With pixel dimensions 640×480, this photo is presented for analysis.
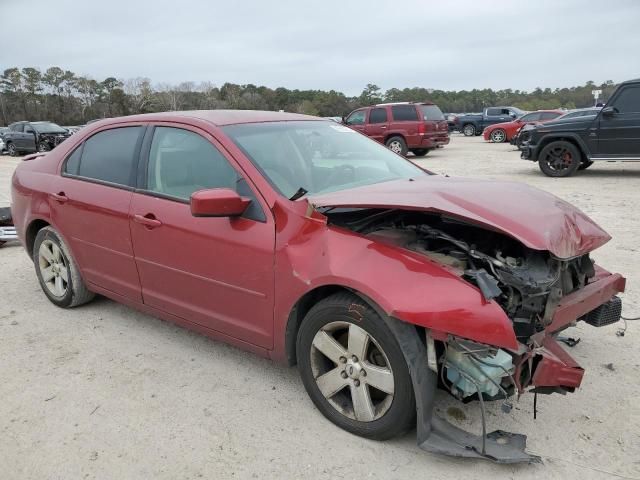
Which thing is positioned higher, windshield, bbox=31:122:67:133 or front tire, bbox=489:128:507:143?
windshield, bbox=31:122:67:133

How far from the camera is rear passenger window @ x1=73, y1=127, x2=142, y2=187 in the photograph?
3.61m

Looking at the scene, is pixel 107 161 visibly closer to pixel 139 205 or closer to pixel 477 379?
pixel 139 205

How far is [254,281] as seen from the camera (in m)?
2.83

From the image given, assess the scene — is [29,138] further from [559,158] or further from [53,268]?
[53,268]

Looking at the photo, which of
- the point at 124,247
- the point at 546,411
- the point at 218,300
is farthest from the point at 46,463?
the point at 546,411

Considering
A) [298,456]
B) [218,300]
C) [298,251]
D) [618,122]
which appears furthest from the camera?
[618,122]

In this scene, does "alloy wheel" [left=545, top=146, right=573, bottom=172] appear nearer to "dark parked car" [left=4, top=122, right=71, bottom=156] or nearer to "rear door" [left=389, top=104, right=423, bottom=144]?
"rear door" [left=389, top=104, right=423, bottom=144]

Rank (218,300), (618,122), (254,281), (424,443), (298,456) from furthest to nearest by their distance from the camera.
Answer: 1. (618,122)
2. (218,300)
3. (254,281)
4. (298,456)
5. (424,443)

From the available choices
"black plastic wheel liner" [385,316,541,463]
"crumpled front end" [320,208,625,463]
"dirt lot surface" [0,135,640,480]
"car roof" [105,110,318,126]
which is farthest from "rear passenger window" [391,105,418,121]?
"black plastic wheel liner" [385,316,541,463]

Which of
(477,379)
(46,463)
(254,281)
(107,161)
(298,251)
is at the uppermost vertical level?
(107,161)

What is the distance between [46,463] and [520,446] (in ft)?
7.34

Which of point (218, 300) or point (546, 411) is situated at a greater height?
point (218, 300)

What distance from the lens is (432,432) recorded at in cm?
233

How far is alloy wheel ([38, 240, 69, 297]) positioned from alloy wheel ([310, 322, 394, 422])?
103 inches
